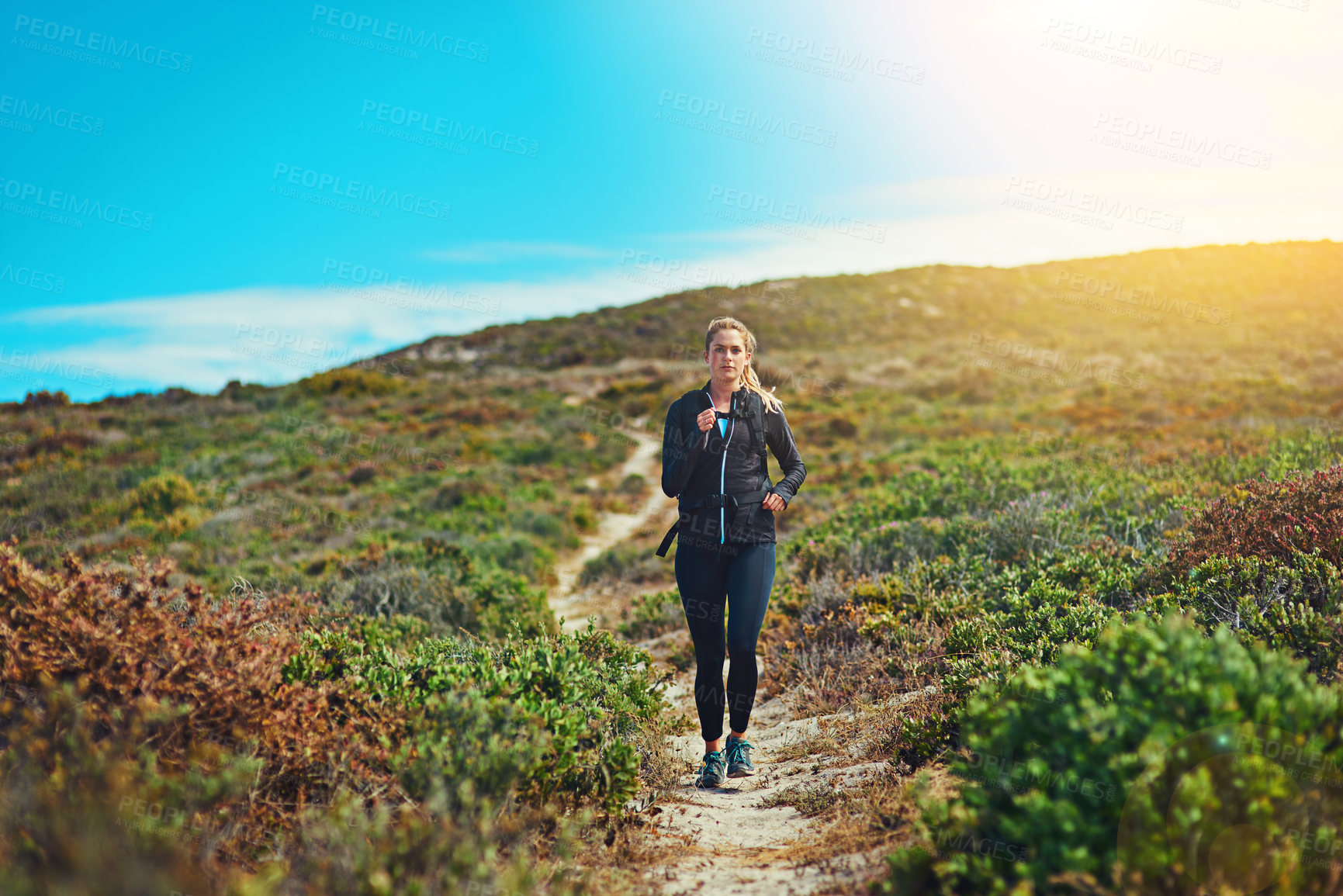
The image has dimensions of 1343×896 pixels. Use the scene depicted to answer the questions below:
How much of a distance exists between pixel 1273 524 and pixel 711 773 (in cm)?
381

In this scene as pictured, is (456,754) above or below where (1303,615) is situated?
below

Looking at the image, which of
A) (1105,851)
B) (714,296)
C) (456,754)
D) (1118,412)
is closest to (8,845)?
(456,754)

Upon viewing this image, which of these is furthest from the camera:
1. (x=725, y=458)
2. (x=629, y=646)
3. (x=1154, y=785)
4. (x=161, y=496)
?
(x=161, y=496)

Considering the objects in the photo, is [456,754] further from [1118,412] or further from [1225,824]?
[1118,412]

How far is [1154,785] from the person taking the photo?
1.88 meters

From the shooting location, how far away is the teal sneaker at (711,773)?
12.6 ft

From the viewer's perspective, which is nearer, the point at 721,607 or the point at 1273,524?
the point at 721,607

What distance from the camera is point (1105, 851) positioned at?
73.9 inches

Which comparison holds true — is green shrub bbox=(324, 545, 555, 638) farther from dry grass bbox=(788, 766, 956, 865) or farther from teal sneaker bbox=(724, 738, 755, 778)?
dry grass bbox=(788, 766, 956, 865)

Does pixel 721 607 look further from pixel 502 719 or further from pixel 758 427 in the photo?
pixel 502 719

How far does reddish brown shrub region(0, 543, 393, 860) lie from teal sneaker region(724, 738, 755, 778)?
1.94 m

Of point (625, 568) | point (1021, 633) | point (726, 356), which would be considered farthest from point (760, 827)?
point (625, 568)

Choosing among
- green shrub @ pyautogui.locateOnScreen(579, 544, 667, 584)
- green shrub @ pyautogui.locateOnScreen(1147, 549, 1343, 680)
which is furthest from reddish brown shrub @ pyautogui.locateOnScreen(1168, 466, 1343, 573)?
green shrub @ pyautogui.locateOnScreen(579, 544, 667, 584)

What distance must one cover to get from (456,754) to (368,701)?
0.67 metres
